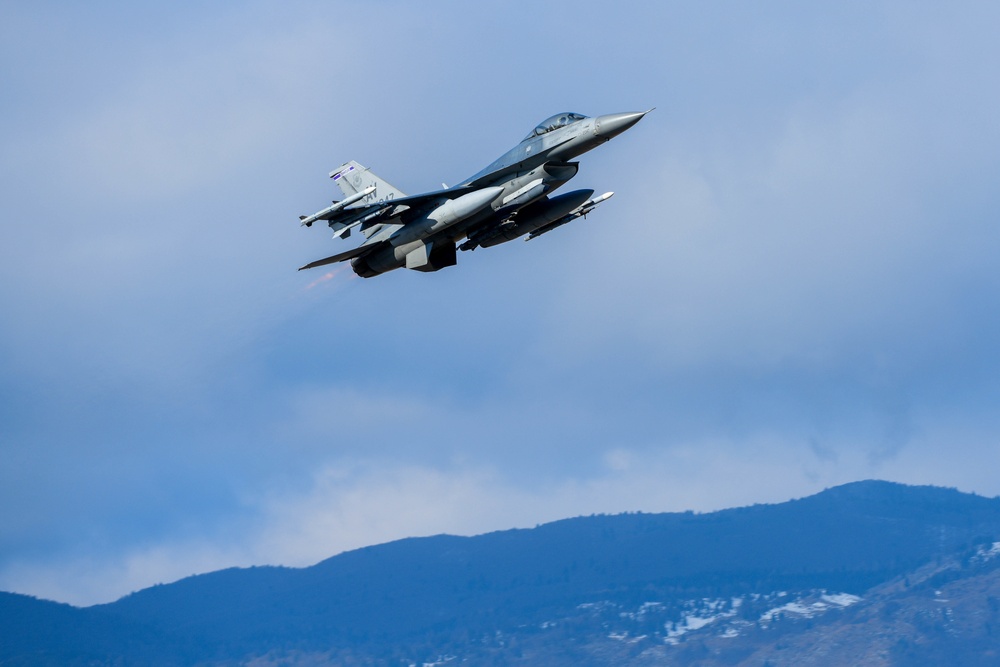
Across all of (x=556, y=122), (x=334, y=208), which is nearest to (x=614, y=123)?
(x=556, y=122)

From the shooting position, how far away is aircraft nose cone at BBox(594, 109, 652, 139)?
56375 mm

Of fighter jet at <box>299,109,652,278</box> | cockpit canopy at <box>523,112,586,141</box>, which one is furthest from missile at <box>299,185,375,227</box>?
cockpit canopy at <box>523,112,586,141</box>

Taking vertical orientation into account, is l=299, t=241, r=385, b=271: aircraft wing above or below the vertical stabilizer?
below

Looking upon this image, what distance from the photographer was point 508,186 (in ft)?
193

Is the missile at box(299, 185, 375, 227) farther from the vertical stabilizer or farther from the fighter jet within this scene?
the vertical stabilizer

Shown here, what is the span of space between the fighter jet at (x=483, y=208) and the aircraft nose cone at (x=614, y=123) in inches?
1.5

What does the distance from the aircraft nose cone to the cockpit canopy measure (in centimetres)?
127

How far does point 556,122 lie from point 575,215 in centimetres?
399

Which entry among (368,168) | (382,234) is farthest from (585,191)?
(368,168)

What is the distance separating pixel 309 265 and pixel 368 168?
9.03 meters

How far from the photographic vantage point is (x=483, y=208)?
58.1 meters

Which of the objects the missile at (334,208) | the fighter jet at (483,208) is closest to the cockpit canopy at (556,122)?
the fighter jet at (483,208)

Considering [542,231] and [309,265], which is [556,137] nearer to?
[542,231]

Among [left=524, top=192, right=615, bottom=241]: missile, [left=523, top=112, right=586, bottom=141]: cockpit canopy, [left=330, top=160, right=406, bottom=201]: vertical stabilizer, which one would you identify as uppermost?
[left=330, top=160, right=406, bottom=201]: vertical stabilizer
